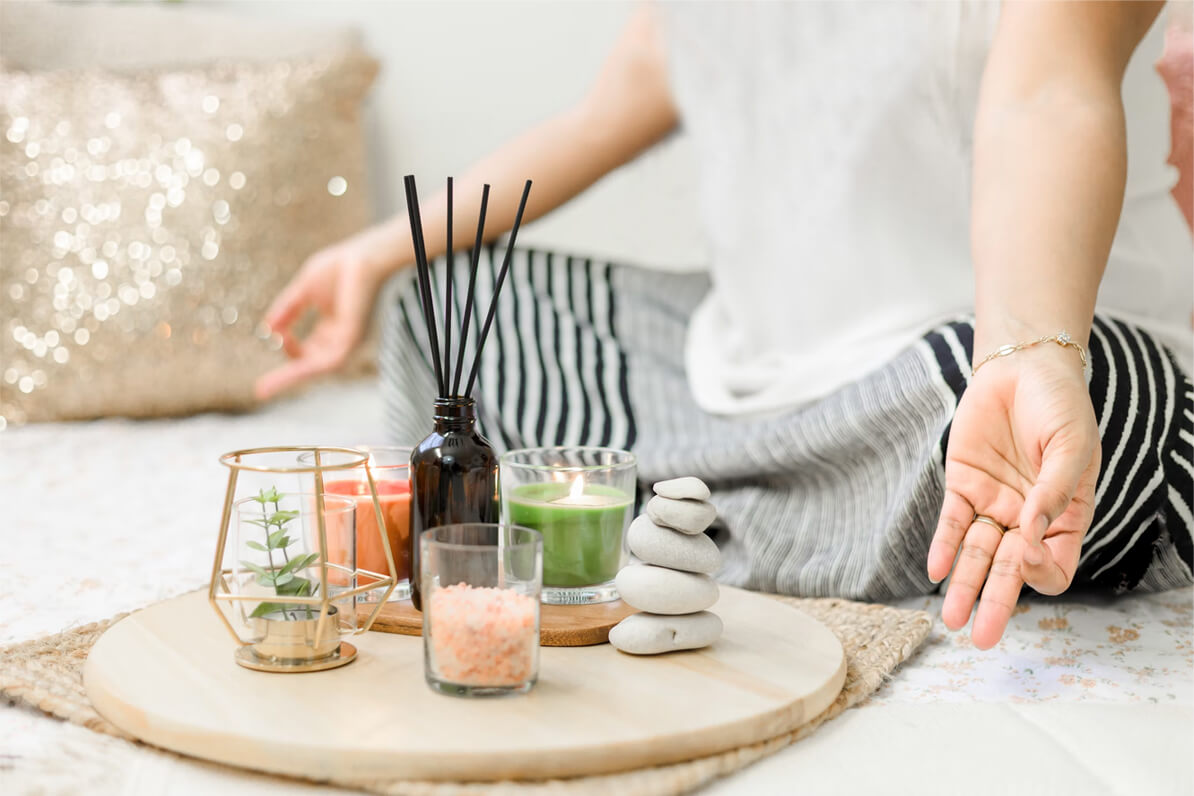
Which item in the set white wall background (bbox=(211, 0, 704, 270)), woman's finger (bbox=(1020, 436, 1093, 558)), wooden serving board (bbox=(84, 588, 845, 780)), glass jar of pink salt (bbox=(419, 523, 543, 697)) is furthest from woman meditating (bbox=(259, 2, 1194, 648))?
white wall background (bbox=(211, 0, 704, 270))

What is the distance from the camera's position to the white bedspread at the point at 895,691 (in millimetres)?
567

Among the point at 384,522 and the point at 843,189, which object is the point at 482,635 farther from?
the point at 843,189

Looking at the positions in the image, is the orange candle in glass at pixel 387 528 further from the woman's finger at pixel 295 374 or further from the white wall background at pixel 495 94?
the white wall background at pixel 495 94

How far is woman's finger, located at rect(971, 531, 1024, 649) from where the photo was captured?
675 mm

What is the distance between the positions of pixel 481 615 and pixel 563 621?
0.13 metres

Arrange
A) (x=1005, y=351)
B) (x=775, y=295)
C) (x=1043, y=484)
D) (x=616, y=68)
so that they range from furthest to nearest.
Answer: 1. (x=616, y=68)
2. (x=775, y=295)
3. (x=1005, y=351)
4. (x=1043, y=484)

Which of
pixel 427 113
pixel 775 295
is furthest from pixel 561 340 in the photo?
pixel 427 113

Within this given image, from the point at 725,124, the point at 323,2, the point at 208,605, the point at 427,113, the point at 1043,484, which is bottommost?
the point at 208,605

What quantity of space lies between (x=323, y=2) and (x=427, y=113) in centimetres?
28

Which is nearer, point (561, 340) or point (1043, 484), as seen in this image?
point (1043, 484)

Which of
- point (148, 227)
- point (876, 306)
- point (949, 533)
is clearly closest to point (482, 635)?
point (949, 533)

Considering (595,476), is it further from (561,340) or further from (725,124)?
(725,124)

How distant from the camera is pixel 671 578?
667mm

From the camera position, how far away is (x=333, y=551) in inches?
26.4
